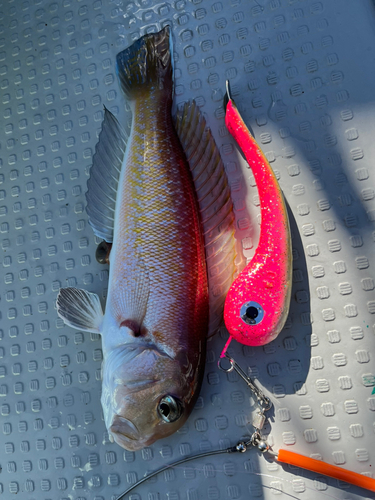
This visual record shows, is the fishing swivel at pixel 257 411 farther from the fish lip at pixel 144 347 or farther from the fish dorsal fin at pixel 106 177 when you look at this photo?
the fish dorsal fin at pixel 106 177

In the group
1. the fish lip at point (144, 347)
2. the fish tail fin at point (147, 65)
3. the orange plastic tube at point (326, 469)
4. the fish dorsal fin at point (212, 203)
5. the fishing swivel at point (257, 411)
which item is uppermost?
the fish tail fin at point (147, 65)

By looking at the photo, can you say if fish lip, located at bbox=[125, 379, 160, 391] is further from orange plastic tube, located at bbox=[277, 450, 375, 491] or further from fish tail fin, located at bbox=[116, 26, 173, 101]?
fish tail fin, located at bbox=[116, 26, 173, 101]

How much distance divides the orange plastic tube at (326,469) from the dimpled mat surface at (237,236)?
4 centimetres

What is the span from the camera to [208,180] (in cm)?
137

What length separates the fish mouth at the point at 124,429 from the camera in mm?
1159

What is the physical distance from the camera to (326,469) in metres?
1.19

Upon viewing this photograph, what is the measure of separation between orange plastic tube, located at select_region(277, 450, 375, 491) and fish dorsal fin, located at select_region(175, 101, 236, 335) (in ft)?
1.44

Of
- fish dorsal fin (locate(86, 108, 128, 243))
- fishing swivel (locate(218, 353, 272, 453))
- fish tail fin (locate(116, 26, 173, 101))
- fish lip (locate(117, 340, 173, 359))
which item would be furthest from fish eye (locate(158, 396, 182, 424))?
fish tail fin (locate(116, 26, 173, 101))

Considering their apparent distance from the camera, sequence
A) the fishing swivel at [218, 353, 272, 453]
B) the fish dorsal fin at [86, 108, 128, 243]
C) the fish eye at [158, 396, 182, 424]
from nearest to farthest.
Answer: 1. the fish eye at [158, 396, 182, 424]
2. the fishing swivel at [218, 353, 272, 453]
3. the fish dorsal fin at [86, 108, 128, 243]

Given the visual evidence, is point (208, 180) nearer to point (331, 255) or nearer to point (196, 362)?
point (331, 255)

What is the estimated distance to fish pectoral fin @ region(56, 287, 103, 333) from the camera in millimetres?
1351

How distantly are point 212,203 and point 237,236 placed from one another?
0.49 feet

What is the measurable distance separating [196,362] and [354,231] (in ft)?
2.27

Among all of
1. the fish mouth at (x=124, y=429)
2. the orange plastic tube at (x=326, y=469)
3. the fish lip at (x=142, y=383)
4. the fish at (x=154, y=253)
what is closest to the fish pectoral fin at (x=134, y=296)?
the fish at (x=154, y=253)
